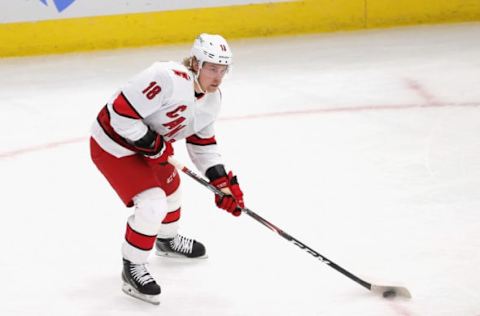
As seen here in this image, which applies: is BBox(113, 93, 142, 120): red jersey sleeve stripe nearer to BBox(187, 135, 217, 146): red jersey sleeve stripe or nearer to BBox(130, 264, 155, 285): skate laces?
BBox(187, 135, 217, 146): red jersey sleeve stripe

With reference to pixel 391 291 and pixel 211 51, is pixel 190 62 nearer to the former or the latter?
pixel 211 51

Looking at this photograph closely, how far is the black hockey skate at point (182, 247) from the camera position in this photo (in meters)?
3.32

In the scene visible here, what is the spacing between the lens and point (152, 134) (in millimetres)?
2912

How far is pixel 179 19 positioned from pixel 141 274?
3.77m

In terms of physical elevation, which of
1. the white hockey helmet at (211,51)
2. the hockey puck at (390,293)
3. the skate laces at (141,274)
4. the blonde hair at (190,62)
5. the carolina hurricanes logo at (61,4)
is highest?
the carolina hurricanes logo at (61,4)

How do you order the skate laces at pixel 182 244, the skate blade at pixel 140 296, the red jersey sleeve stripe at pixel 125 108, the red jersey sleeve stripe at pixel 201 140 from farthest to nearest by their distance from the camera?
the skate laces at pixel 182 244, the red jersey sleeve stripe at pixel 201 140, the skate blade at pixel 140 296, the red jersey sleeve stripe at pixel 125 108

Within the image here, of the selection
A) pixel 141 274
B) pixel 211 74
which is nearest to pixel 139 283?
pixel 141 274

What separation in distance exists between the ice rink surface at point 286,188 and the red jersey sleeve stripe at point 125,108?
0.61m

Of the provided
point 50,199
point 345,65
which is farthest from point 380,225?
point 345,65

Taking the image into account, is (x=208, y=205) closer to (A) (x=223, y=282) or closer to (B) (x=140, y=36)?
(A) (x=223, y=282)

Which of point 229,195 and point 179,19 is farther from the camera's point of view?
point 179,19

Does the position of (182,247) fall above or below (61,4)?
below

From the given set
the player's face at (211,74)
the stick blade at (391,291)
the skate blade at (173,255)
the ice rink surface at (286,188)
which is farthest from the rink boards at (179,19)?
the stick blade at (391,291)

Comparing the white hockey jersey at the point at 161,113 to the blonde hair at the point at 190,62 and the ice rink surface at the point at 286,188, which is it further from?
the ice rink surface at the point at 286,188
